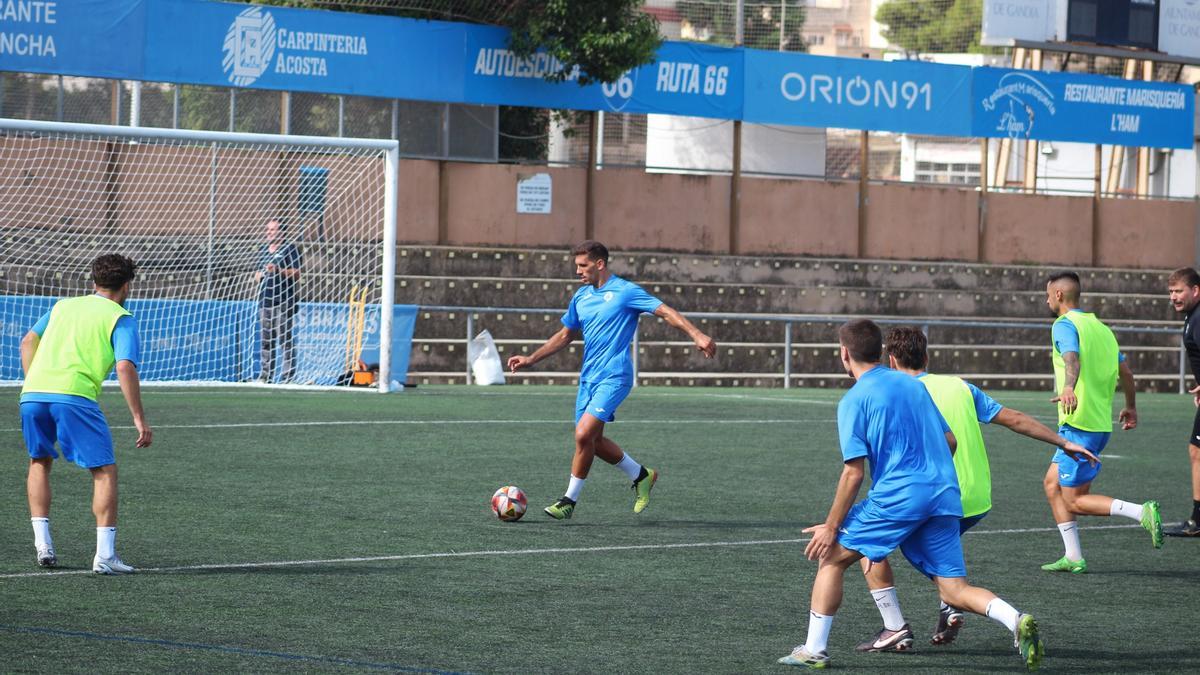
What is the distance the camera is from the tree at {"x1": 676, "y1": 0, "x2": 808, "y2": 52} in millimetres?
38409

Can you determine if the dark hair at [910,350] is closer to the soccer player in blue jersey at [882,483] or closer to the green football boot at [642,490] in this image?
the soccer player in blue jersey at [882,483]

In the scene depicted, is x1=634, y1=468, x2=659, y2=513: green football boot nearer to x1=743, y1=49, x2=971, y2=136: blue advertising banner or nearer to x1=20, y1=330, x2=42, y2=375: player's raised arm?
x1=20, y1=330, x2=42, y2=375: player's raised arm

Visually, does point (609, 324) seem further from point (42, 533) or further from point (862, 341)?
point (862, 341)

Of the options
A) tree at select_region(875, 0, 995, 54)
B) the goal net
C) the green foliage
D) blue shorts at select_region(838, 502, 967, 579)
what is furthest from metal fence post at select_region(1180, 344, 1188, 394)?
tree at select_region(875, 0, 995, 54)

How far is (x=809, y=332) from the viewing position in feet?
93.0

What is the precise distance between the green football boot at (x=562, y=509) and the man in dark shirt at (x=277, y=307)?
984 cm

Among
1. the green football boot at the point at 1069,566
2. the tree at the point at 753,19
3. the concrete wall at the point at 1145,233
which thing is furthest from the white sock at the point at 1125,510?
the tree at the point at 753,19

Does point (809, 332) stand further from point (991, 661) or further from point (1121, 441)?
point (991, 661)

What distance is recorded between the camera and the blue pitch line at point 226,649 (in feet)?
21.0

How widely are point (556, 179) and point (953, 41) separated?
34.2 meters

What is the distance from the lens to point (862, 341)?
21.3 feet

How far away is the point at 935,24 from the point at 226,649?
62.6 meters

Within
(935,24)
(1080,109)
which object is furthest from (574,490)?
(935,24)

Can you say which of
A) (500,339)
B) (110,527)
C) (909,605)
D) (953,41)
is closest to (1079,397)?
(909,605)
